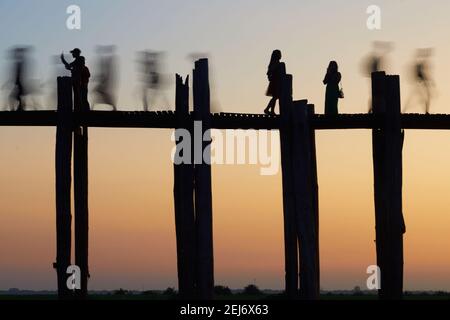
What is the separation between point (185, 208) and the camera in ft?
78.5

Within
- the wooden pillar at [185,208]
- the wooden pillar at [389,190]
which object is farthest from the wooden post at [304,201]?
the wooden pillar at [185,208]

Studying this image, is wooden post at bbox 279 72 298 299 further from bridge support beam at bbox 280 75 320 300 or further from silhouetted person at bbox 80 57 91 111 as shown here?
silhouetted person at bbox 80 57 91 111

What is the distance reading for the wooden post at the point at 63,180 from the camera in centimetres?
2397

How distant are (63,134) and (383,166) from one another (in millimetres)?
4735

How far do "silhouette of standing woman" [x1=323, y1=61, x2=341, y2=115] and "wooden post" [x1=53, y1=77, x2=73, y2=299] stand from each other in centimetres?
391

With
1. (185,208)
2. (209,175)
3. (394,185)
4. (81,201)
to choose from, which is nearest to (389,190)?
(394,185)

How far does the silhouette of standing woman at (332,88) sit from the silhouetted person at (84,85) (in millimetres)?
3561

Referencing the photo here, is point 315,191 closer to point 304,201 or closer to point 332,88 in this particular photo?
point 332,88

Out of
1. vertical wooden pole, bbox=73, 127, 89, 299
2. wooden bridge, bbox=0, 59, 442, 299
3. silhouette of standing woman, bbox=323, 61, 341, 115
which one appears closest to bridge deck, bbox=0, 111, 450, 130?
wooden bridge, bbox=0, 59, 442, 299

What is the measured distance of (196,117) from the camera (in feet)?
78.2
